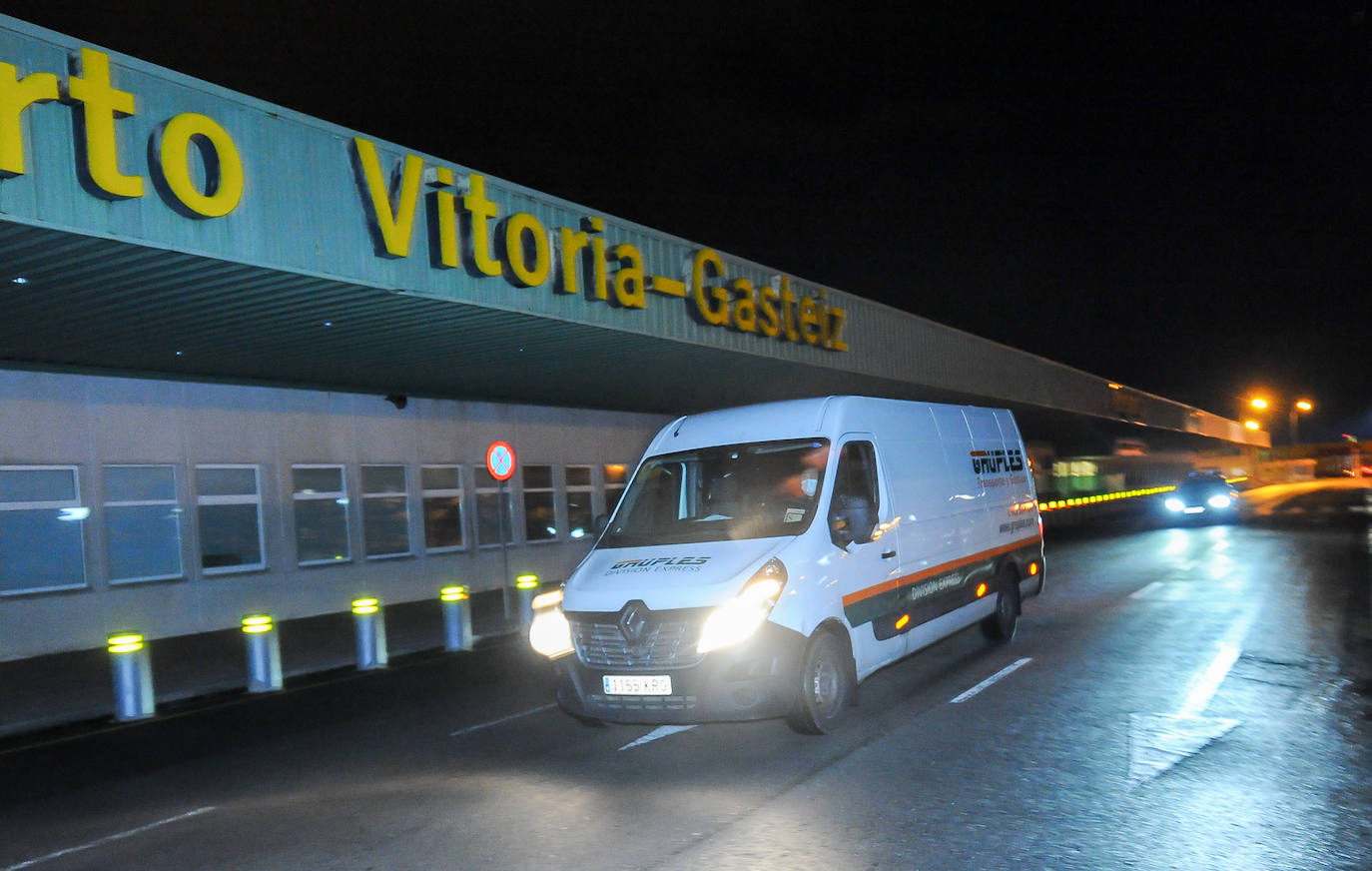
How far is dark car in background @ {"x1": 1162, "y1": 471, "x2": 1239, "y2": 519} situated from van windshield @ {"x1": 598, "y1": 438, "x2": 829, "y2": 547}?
27583 mm

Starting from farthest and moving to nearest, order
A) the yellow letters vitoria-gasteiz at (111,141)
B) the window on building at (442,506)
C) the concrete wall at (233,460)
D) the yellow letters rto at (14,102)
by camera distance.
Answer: the window on building at (442,506) < the concrete wall at (233,460) < the yellow letters vitoria-gasteiz at (111,141) < the yellow letters rto at (14,102)

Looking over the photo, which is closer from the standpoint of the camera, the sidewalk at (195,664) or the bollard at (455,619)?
the sidewalk at (195,664)

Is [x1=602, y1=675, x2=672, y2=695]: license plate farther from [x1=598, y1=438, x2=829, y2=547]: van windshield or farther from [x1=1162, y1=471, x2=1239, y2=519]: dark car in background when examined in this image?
[x1=1162, y1=471, x2=1239, y2=519]: dark car in background

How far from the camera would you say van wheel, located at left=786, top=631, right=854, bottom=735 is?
681cm

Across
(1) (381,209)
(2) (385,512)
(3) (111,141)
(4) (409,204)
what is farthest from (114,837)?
(2) (385,512)

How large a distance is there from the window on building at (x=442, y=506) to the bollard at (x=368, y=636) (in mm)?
8154

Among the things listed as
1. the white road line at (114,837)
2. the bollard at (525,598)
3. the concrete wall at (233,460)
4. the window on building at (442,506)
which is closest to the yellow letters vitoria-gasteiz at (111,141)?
the white road line at (114,837)

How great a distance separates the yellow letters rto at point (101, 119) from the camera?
8.29 m

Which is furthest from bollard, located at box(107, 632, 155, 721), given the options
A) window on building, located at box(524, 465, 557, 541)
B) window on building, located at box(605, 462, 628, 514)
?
window on building, located at box(605, 462, 628, 514)

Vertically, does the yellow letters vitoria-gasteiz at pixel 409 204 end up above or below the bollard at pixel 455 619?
above

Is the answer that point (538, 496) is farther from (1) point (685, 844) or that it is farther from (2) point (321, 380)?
(1) point (685, 844)

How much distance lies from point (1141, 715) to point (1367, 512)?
100ft

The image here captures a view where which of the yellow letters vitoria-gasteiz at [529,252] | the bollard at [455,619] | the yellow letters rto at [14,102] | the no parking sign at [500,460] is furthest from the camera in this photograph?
the no parking sign at [500,460]

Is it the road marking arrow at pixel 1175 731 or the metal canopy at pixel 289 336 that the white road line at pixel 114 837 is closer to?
the metal canopy at pixel 289 336
